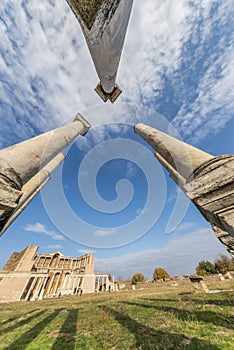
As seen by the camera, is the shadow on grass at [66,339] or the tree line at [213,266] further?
the tree line at [213,266]

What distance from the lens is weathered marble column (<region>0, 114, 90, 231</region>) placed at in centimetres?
206

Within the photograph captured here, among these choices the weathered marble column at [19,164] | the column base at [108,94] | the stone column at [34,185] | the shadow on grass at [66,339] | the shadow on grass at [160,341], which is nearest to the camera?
the weathered marble column at [19,164]

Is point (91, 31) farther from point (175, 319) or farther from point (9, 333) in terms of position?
point (9, 333)

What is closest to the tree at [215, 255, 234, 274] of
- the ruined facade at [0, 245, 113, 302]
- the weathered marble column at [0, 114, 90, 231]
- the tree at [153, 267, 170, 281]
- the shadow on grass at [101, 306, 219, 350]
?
the tree at [153, 267, 170, 281]

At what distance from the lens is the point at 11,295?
21875mm

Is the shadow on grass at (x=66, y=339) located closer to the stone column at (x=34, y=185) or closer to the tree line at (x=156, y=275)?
the stone column at (x=34, y=185)

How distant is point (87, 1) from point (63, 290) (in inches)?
1540

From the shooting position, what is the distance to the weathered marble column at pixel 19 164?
6.75 feet

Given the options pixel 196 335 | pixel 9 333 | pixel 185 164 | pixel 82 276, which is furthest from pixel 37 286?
pixel 185 164

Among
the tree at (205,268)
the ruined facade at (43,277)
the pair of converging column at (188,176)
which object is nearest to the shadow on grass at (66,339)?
the pair of converging column at (188,176)

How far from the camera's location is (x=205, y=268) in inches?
1735

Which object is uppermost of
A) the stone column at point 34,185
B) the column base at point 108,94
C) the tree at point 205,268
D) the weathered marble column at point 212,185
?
the tree at point 205,268

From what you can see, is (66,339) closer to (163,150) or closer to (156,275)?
(163,150)

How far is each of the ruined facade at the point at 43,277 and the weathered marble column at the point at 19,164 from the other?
95.0ft
